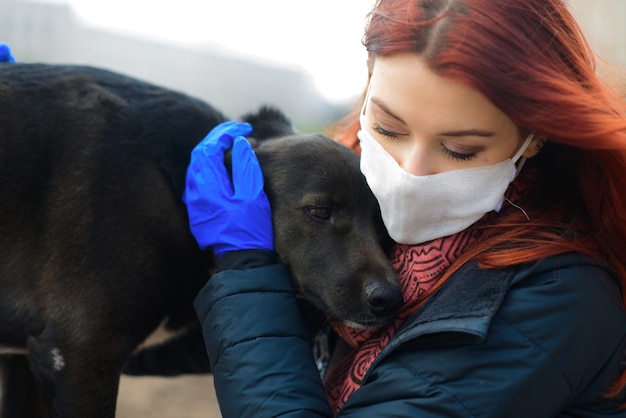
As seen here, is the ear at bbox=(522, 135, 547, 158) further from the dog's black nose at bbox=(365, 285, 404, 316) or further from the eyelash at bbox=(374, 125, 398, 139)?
the dog's black nose at bbox=(365, 285, 404, 316)

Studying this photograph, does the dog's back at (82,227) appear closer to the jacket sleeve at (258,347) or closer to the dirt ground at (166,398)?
the jacket sleeve at (258,347)

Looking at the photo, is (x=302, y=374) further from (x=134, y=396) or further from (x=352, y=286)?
(x=134, y=396)

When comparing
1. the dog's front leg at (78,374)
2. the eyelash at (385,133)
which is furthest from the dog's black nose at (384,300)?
the dog's front leg at (78,374)

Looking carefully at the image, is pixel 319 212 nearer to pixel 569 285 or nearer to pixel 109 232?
pixel 109 232

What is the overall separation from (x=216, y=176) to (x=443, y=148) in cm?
89

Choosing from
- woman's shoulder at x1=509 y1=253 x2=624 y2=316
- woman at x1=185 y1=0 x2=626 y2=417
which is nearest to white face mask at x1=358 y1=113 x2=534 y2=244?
woman at x1=185 y1=0 x2=626 y2=417

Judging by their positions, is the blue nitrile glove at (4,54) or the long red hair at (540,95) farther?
the blue nitrile glove at (4,54)

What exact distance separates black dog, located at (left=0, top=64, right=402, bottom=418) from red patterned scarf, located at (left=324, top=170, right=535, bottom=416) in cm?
6

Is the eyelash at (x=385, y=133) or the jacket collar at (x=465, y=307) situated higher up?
the eyelash at (x=385, y=133)

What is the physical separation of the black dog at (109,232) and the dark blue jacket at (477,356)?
0.42 m

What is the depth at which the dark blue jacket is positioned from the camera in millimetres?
1680

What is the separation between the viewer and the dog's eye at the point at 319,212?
100 inches

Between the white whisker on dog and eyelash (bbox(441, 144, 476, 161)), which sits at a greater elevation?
eyelash (bbox(441, 144, 476, 161))

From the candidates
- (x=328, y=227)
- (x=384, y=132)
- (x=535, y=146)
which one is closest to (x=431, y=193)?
(x=384, y=132)
